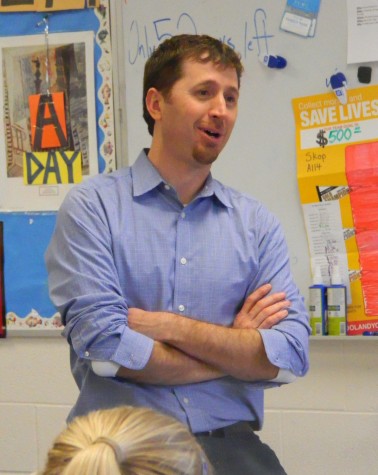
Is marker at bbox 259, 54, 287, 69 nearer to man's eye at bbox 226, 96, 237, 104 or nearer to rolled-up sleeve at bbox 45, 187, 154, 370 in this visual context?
man's eye at bbox 226, 96, 237, 104

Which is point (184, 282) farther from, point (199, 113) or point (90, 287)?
point (199, 113)

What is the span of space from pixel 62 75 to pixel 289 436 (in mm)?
1493

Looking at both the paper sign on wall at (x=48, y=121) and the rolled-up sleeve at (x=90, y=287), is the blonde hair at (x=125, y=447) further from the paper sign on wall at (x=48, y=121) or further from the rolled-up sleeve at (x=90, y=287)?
the paper sign on wall at (x=48, y=121)

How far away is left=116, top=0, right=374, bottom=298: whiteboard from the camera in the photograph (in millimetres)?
2510

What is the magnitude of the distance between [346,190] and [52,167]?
1.04m

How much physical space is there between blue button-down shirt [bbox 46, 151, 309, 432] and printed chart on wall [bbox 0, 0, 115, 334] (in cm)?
81

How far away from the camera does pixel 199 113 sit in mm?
1876

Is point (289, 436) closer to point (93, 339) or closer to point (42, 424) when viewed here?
point (42, 424)

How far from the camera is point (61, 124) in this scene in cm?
272

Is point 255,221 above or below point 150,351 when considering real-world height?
above

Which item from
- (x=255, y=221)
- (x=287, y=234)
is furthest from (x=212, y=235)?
(x=287, y=234)

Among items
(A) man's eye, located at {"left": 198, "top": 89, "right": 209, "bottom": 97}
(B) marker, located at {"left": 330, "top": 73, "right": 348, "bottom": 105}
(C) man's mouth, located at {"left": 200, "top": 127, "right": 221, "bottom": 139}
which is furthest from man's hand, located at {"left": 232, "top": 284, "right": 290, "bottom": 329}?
(B) marker, located at {"left": 330, "top": 73, "right": 348, "bottom": 105}

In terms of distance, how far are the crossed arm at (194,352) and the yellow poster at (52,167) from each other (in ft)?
3.54

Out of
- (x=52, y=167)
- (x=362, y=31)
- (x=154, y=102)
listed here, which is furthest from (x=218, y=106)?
(x=52, y=167)
